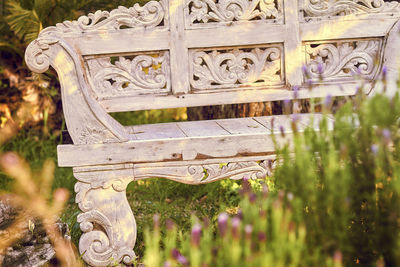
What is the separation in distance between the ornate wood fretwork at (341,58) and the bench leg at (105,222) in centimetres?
143

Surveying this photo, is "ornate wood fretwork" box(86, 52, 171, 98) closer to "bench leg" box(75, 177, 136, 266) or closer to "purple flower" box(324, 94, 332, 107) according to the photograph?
"bench leg" box(75, 177, 136, 266)

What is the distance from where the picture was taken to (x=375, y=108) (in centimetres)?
214

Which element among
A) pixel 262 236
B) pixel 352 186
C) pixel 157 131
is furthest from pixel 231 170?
pixel 262 236

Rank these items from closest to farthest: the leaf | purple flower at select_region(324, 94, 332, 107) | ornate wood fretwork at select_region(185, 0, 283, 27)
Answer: purple flower at select_region(324, 94, 332, 107) → ornate wood fretwork at select_region(185, 0, 283, 27) → the leaf

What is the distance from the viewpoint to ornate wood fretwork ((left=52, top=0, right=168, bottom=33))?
312cm

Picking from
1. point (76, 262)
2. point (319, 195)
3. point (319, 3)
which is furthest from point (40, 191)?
point (319, 195)

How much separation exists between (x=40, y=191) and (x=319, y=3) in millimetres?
2947

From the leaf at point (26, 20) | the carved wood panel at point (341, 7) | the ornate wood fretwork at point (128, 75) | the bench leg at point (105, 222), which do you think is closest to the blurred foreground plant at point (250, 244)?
the bench leg at point (105, 222)

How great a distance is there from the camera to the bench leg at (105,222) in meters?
3.03

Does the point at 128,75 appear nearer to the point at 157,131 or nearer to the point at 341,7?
the point at 157,131

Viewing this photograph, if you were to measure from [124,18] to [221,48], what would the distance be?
2.06 feet

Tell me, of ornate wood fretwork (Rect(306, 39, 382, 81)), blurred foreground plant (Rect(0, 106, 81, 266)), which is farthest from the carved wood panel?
blurred foreground plant (Rect(0, 106, 81, 266))

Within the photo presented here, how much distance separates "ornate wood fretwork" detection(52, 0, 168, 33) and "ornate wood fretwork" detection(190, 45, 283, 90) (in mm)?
316

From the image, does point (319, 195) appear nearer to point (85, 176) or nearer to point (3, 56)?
point (85, 176)
